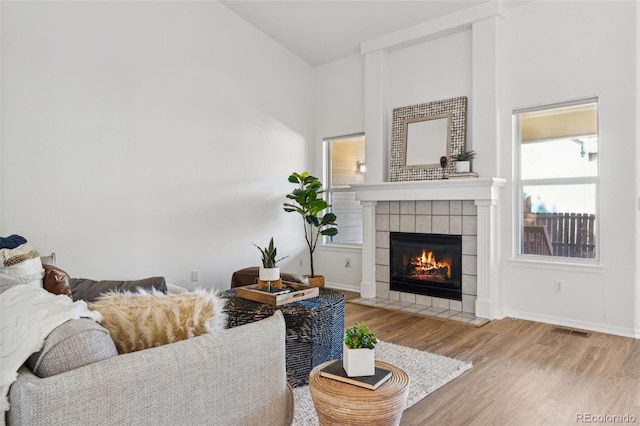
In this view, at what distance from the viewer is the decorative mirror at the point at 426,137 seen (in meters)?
4.59

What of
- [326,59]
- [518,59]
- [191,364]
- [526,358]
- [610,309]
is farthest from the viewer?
[326,59]

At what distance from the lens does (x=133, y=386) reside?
1.15m

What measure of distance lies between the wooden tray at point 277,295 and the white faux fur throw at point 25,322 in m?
1.39

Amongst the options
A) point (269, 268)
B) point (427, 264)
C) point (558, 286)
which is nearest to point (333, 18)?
point (427, 264)

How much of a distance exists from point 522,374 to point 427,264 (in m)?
2.05

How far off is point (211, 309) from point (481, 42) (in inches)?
162

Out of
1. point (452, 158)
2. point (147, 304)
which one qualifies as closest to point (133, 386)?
point (147, 304)

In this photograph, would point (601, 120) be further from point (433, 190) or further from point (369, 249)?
point (369, 249)

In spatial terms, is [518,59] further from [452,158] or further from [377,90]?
[377,90]

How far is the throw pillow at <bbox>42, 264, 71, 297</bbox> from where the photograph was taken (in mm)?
2662

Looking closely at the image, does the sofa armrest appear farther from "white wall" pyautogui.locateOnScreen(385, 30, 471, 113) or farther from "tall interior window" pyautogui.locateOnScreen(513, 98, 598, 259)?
"white wall" pyautogui.locateOnScreen(385, 30, 471, 113)

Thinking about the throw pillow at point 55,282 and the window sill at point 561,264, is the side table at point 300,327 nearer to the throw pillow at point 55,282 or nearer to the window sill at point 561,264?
the throw pillow at point 55,282

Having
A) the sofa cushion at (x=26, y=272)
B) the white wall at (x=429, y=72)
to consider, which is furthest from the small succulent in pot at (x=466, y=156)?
the sofa cushion at (x=26, y=272)

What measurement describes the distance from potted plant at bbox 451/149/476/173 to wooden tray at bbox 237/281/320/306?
2.29 m
